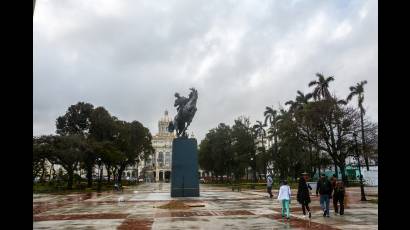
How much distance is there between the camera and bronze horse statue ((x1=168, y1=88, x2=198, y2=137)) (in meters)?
31.2

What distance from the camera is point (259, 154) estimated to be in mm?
65250

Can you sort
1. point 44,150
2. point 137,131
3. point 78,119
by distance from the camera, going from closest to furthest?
point 44,150 → point 78,119 → point 137,131

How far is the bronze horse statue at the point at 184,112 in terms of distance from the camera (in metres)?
31.2

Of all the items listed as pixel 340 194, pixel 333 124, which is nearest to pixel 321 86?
pixel 333 124

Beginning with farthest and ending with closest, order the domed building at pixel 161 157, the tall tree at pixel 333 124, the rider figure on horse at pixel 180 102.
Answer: the domed building at pixel 161 157, the tall tree at pixel 333 124, the rider figure on horse at pixel 180 102

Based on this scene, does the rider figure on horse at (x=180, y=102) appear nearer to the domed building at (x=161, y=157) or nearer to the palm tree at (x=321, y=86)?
the palm tree at (x=321, y=86)

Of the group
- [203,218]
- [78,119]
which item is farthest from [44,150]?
[203,218]

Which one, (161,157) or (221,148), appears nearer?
(221,148)

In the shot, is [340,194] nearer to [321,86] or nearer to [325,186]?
[325,186]

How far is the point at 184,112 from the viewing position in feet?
102

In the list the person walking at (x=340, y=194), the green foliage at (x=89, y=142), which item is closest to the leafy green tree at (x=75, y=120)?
the green foliage at (x=89, y=142)

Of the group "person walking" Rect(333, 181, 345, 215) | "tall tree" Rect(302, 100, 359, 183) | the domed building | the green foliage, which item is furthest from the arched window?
"person walking" Rect(333, 181, 345, 215)
